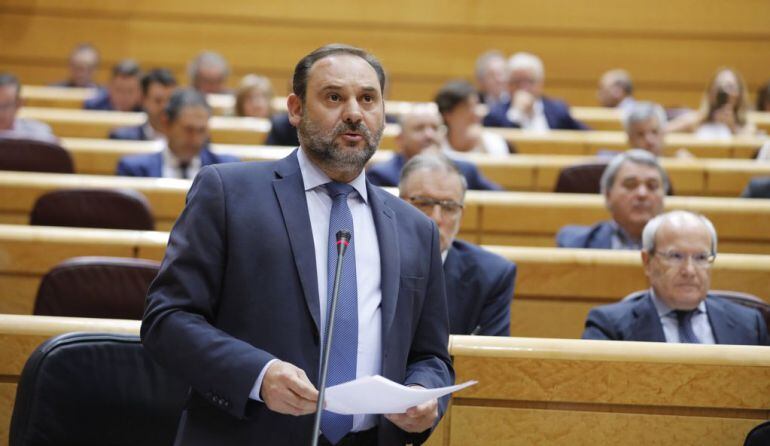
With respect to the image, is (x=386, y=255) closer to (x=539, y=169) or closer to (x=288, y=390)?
(x=288, y=390)

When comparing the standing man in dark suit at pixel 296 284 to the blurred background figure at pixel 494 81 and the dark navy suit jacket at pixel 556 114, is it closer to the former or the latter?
the dark navy suit jacket at pixel 556 114

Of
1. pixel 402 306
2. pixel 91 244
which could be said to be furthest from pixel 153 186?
pixel 402 306

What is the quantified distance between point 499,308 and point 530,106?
3.81 metres

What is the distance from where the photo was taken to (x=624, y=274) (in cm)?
306

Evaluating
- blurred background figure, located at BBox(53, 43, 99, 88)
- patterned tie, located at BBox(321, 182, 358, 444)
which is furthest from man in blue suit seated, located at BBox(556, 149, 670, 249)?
blurred background figure, located at BBox(53, 43, 99, 88)

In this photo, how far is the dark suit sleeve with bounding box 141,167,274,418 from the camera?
1398 mm

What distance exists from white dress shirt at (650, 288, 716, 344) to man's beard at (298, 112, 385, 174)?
4.40 feet

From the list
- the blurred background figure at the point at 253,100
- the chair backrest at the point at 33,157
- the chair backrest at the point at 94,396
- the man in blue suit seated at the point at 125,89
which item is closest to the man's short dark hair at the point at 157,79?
the blurred background figure at the point at 253,100

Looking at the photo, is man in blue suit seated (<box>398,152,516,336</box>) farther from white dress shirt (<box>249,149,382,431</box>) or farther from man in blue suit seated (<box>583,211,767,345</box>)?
white dress shirt (<box>249,149,382,431</box>)

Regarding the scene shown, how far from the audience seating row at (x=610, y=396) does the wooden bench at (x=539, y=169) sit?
8.68 feet

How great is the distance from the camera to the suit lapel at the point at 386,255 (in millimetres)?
1526

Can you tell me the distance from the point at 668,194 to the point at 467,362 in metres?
2.54

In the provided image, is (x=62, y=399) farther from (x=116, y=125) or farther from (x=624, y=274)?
(x=116, y=125)

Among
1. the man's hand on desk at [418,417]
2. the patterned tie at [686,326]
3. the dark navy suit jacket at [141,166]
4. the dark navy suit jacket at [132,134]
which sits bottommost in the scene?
the patterned tie at [686,326]
